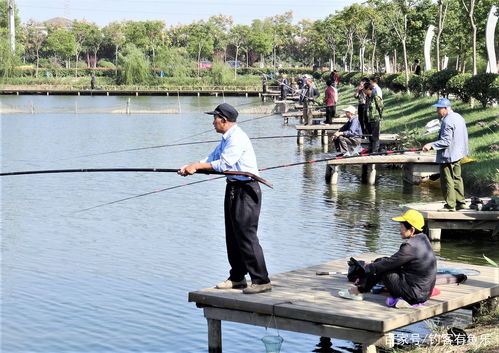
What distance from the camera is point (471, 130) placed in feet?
72.9

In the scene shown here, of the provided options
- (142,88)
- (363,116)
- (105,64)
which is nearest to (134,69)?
(142,88)

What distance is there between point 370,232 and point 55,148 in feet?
63.2

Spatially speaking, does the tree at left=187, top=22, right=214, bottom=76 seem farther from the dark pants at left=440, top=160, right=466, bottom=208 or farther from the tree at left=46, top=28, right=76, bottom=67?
the dark pants at left=440, top=160, right=466, bottom=208

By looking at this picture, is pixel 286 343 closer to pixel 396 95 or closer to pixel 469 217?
pixel 469 217

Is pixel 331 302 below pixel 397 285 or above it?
below

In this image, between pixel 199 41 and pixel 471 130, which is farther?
pixel 199 41

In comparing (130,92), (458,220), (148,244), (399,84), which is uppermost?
(399,84)

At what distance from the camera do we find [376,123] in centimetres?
1997

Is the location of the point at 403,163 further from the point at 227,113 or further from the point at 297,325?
the point at 297,325

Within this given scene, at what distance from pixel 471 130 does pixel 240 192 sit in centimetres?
1468

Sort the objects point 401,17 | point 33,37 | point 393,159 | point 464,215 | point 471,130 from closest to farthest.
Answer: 1. point 464,215
2. point 393,159
3. point 471,130
4. point 401,17
5. point 33,37

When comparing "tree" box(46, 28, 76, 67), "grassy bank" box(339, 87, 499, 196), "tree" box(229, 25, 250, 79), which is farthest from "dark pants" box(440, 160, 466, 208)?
"tree" box(229, 25, 250, 79)

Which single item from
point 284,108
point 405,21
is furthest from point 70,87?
point 405,21

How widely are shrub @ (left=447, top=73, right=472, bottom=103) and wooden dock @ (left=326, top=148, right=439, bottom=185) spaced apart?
19.8 feet
